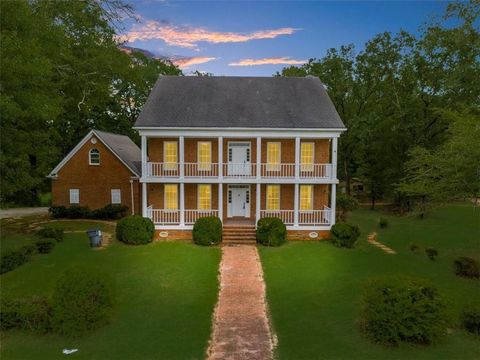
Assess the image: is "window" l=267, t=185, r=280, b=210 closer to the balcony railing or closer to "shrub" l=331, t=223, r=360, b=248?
the balcony railing

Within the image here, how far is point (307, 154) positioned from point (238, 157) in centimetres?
450

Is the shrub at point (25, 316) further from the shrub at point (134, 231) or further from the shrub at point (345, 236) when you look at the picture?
the shrub at point (345, 236)

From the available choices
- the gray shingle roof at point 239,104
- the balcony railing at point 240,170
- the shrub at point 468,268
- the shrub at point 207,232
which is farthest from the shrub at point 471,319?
the gray shingle roof at point 239,104

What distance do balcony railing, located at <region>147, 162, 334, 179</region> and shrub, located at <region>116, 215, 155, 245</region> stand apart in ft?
11.0

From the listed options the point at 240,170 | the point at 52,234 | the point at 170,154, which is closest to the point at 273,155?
the point at 240,170

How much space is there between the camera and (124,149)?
30.7 metres

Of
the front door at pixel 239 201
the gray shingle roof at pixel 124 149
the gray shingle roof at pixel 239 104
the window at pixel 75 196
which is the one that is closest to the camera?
the gray shingle roof at pixel 239 104

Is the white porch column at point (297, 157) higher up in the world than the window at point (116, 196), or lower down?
higher up

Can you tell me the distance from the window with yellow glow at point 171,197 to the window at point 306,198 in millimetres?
8249

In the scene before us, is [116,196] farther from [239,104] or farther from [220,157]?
[239,104]

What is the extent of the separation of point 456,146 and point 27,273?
19.2 metres

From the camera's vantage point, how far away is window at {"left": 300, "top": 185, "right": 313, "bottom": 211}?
23406mm

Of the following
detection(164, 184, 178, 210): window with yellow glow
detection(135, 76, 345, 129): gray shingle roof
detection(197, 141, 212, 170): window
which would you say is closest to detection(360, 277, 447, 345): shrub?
detection(135, 76, 345, 129): gray shingle roof

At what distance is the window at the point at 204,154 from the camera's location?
23.1m
